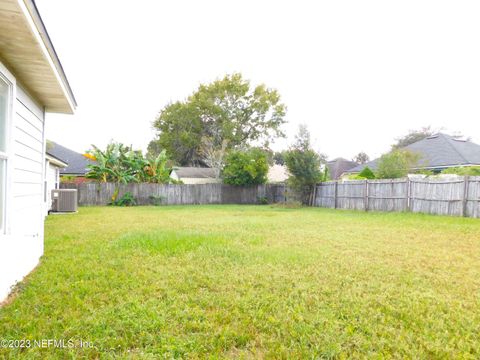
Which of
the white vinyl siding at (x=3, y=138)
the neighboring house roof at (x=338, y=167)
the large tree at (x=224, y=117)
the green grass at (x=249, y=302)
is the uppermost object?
the large tree at (x=224, y=117)

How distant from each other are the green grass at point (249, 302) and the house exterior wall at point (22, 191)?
0.26 meters

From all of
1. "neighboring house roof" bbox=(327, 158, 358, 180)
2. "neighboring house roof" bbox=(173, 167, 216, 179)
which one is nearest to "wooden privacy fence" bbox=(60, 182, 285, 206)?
"neighboring house roof" bbox=(173, 167, 216, 179)

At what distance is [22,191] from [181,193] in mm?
16577

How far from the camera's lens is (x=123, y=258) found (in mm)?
4676

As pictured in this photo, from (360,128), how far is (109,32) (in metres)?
30.4

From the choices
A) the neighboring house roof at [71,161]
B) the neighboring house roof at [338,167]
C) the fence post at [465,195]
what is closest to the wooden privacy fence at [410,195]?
the fence post at [465,195]

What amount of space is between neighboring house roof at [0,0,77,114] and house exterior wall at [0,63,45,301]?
0.51 feet

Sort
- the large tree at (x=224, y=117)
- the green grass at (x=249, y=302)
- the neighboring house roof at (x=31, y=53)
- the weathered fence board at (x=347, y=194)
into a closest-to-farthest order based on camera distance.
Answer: the green grass at (x=249, y=302), the neighboring house roof at (x=31, y=53), the weathered fence board at (x=347, y=194), the large tree at (x=224, y=117)

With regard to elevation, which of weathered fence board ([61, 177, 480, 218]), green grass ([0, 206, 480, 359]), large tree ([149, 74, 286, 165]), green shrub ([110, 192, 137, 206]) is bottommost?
green shrub ([110, 192, 137, 206])

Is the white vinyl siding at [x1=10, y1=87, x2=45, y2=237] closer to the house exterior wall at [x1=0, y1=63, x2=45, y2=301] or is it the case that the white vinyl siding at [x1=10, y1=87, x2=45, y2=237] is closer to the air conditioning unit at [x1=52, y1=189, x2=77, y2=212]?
the house exterior wall at [x1=0, y1=63, x2=45, y2=301]

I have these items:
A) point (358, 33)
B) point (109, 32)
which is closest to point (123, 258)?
point (109, 32)

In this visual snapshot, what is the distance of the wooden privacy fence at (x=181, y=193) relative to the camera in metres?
18.0

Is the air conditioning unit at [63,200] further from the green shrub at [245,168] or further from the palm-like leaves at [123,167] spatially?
the green shrub at [245,168]

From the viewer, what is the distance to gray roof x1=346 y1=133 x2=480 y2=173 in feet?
56.4
